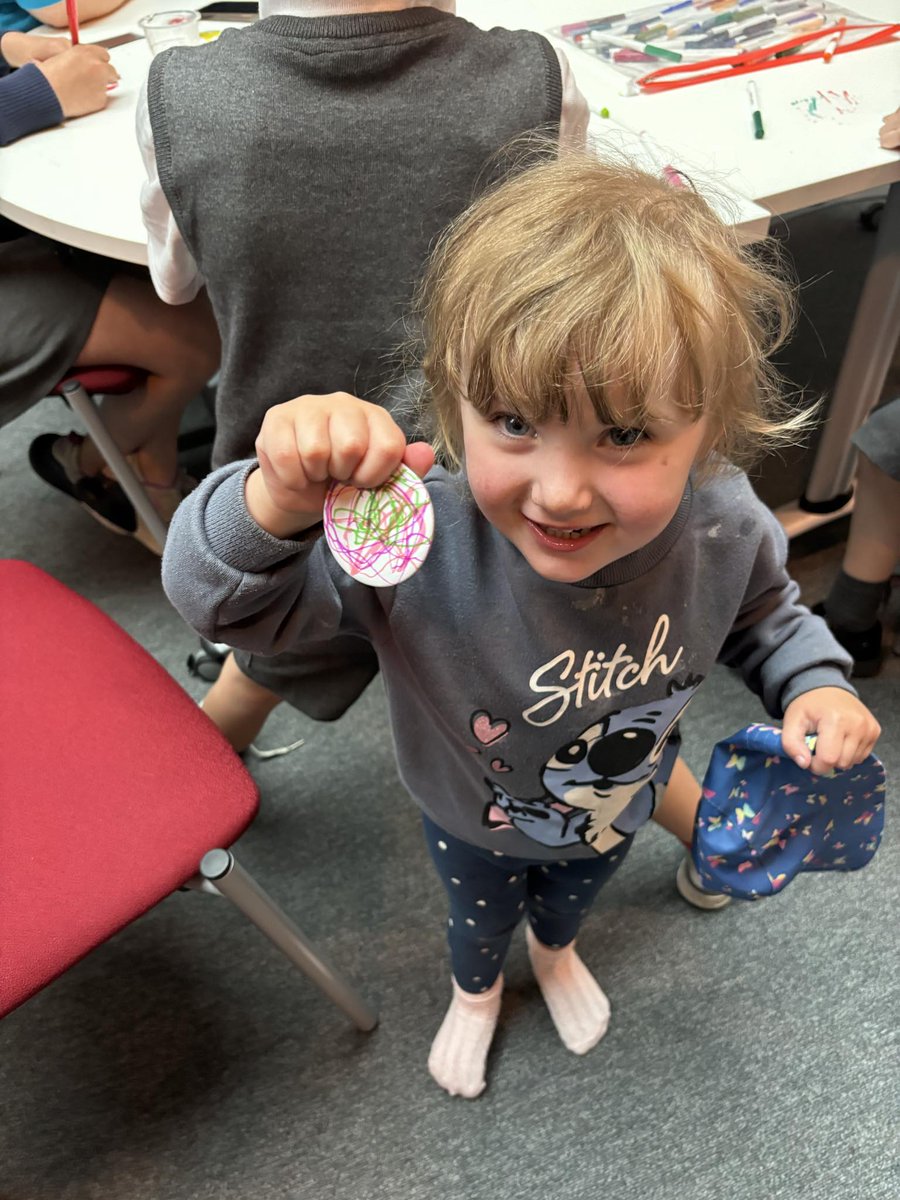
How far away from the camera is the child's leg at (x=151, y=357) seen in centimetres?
126

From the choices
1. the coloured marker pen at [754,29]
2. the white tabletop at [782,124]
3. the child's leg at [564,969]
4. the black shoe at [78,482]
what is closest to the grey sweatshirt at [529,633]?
Result: the child's leg at [564,969]

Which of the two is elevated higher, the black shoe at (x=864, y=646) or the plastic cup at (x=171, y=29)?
the plastic cup at (x=171, y=29)

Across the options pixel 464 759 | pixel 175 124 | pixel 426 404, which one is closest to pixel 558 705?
pixel 464 759

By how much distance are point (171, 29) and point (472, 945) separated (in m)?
1.26

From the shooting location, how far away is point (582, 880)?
904mm

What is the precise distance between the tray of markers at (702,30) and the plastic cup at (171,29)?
50 cm

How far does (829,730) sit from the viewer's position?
→ 2.27 feet

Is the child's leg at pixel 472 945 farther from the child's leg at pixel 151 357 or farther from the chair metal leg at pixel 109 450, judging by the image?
the child's leg at pixel 151 357

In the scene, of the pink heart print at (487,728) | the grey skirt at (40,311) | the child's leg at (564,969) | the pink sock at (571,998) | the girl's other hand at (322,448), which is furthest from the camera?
the grey skirt at (40,311)

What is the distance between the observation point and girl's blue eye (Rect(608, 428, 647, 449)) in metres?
0.50

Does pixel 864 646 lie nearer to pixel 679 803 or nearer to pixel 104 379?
pixel 679 803

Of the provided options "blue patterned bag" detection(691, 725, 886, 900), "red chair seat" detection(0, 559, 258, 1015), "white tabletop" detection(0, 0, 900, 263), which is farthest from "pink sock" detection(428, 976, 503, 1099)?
"white tabletop" detection(0, 0, 900, 263)

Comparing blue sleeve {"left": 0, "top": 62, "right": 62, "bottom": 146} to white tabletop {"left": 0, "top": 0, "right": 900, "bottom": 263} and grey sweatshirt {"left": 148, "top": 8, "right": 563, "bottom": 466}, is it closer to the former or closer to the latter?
white tabletop {"left": 0, "top": 0, "right": 900, "bottom": 263}

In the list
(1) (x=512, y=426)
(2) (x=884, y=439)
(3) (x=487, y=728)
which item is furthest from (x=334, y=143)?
(2) (x=884, y=439)
